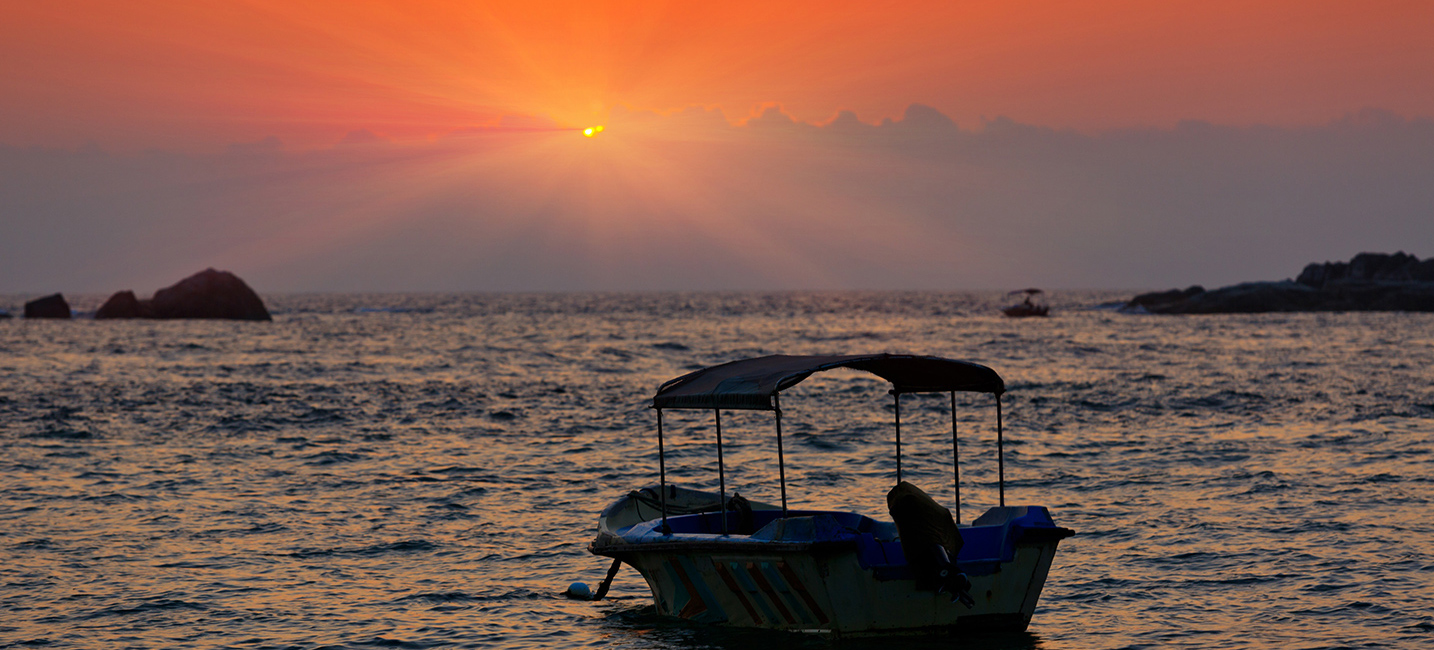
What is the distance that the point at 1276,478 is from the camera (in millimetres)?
21469

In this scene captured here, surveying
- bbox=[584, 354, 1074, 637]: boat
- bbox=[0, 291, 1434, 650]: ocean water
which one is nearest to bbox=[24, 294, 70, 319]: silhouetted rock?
bbox=[0, 291, 1434, 650]: ocean water

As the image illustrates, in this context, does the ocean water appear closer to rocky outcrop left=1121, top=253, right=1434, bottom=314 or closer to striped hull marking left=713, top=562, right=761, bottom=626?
striped hull marking left=713, top=562, right=761, bottom=626

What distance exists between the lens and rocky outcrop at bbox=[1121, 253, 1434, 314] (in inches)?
5236

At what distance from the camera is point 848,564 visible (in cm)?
1100

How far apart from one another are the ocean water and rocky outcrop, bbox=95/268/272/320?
63843mm

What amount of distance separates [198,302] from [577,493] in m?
102

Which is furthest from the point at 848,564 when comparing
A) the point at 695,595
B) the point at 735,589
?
the point at 695,595

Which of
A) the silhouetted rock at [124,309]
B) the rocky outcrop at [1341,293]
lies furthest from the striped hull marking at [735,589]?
the rocky outcrop at [1341,293]

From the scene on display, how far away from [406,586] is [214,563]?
2.93 metres

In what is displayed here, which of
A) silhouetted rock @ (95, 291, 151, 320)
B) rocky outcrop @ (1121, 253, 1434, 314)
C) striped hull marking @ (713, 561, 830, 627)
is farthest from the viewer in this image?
rocky outcrop @ (1121, 253, 1434, 314)

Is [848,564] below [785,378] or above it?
below

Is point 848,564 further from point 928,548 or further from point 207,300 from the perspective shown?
point 207,300

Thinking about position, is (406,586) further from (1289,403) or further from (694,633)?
(1289,403)

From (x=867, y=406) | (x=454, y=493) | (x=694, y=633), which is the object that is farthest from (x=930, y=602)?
(x=867, y=406)
